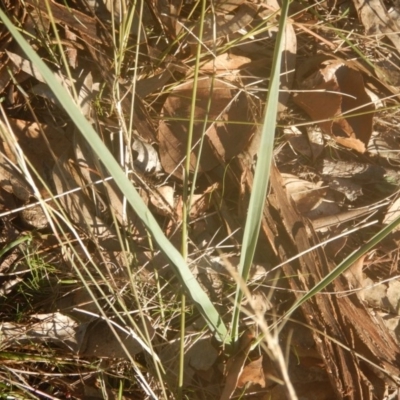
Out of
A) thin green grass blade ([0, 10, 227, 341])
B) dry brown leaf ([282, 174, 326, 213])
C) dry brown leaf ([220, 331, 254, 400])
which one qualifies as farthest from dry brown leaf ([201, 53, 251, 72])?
dry brown leaf ([220, 331, 254, 400])

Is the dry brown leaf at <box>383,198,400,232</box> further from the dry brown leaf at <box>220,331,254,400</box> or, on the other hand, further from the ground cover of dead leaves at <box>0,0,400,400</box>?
the dry brown leaf at <box>220,331,254,400</box>

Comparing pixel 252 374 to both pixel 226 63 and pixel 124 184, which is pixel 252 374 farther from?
pixel 226 63

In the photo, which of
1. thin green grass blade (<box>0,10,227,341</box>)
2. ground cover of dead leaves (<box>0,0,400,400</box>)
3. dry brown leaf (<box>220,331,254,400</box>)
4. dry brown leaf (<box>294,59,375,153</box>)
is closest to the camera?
thin green grass blade (<box>0,10,227,341</box>)

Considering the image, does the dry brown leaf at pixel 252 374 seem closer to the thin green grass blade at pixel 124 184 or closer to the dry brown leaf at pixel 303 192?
the thin green grass blade at pixel 124 184

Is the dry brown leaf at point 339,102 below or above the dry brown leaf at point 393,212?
above

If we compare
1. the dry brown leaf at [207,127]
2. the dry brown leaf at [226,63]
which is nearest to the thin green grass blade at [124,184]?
the dry brown leaf at [207,127]

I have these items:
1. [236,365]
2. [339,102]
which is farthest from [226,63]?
[236,365]
